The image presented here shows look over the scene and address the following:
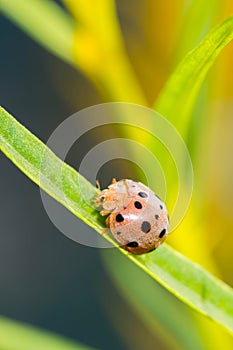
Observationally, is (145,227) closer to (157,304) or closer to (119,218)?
(119,218)

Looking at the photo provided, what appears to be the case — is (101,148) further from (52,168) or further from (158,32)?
(52,168)

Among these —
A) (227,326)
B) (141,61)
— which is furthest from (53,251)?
(227,326)

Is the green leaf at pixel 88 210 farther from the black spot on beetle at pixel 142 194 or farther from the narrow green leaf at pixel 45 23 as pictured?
the narrow green leaf at pixel 45 23

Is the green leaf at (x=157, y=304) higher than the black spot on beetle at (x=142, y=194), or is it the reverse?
the black spot on beetle at (x=142, y=194)

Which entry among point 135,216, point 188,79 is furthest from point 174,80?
point 135,216

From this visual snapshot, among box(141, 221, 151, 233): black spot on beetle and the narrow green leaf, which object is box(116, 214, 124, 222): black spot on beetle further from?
the narrow green leaf

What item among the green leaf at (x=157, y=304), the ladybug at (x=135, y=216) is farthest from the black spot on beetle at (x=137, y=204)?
the green leaf at (x=157, y=304)
